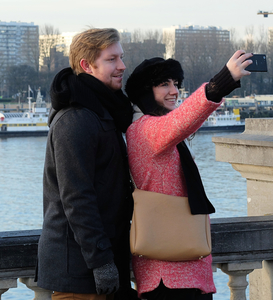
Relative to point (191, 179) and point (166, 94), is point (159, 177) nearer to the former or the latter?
point (191, 179)

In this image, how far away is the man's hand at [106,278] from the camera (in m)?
1.42

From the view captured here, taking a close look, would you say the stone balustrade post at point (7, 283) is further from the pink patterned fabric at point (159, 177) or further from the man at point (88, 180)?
the pink patterned fabric at point (159, 177)

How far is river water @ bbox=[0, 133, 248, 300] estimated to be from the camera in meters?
11.7

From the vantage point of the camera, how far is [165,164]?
1516 mm

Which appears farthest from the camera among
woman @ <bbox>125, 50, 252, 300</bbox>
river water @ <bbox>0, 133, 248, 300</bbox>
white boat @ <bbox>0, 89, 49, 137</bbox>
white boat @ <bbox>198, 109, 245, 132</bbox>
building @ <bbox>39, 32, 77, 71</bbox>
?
building @ <bbox>39, 32, 77, 71</bbox>

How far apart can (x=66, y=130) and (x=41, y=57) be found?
199ft

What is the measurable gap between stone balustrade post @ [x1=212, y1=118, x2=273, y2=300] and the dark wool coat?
900 millimetres

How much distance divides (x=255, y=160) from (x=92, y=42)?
1.06 m

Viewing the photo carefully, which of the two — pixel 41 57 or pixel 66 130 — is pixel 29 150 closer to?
pixel 66 130

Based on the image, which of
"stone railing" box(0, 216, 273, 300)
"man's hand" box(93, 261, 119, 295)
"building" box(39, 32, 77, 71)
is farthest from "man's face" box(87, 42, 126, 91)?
"building" box(39, 32, 77, 71)

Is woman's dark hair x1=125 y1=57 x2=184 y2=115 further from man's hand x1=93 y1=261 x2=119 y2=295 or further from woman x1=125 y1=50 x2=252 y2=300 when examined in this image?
man's hand x1=93 y1=261 x2=119 y2=295

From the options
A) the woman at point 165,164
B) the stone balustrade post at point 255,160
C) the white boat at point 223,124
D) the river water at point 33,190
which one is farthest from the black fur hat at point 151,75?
the white boat at point 223,124

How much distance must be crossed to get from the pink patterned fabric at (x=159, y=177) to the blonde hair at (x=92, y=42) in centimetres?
23

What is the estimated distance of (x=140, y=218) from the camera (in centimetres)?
148
